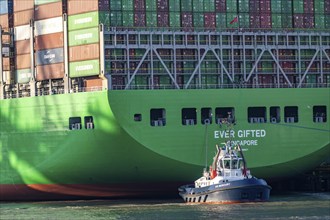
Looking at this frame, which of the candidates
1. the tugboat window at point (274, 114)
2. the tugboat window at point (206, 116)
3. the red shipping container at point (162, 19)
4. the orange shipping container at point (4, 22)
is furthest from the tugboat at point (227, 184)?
the orange shipping container at point (4, 22)

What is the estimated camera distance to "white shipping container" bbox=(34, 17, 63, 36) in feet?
→ 213

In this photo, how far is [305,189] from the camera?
70.1 m

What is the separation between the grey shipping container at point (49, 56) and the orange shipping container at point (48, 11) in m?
1.85

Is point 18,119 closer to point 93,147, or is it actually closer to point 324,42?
point 93,147

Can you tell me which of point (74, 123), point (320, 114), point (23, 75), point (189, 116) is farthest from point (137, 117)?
point (320, 114)

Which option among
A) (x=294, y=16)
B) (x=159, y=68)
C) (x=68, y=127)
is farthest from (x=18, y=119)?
(x=294, y=16)

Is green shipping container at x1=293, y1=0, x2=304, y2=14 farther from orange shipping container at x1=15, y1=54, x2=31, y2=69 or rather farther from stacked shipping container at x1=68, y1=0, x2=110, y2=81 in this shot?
orange shipping container at x1=15, y1=54, x2=31, y2=69

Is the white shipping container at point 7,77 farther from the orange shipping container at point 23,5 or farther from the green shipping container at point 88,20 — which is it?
the green shipping container at point 88,20

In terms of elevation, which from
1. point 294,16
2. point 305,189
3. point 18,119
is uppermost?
point 294,16

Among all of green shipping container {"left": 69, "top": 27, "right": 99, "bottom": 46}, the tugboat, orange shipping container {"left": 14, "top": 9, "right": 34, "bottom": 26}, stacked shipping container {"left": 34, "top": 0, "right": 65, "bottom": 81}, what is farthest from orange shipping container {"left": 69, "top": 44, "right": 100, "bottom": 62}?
the tugboat

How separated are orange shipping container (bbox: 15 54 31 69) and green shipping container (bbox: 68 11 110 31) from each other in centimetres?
370

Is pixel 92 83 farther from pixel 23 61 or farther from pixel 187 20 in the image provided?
pixel 187 20

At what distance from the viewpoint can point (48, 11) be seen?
215 feet

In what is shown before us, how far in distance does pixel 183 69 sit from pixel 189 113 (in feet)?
8.63
